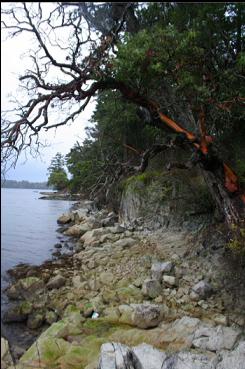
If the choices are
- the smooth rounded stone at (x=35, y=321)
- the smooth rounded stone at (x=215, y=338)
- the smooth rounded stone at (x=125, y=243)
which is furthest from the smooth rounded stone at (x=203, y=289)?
the smooth rounded stone at (x=125, y=243)

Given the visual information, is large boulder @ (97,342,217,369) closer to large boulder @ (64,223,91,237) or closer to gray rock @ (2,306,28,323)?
gray rock @ (2,306,28,323)

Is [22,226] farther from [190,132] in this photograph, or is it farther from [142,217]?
[190,132]

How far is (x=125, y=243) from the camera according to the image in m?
10.2

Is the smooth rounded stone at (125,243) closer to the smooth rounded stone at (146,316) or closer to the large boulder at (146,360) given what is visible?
the smooth rounded stone at (146,316)

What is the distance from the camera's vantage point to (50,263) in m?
11.2

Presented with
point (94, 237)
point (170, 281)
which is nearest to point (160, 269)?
point (170, 281)

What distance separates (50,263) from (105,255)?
2.58m

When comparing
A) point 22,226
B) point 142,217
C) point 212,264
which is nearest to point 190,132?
point 212,264

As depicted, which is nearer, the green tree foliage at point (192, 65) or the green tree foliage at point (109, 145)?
the green tree foliage at point (192, 65)

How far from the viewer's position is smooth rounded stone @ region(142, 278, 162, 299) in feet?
21.8

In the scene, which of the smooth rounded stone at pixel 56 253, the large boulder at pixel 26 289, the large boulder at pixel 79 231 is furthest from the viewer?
the large boulder at pixel 79 231

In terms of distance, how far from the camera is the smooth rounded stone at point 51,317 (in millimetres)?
6719

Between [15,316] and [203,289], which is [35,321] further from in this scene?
[203,289]

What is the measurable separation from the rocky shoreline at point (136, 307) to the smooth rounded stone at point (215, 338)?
14 mm
